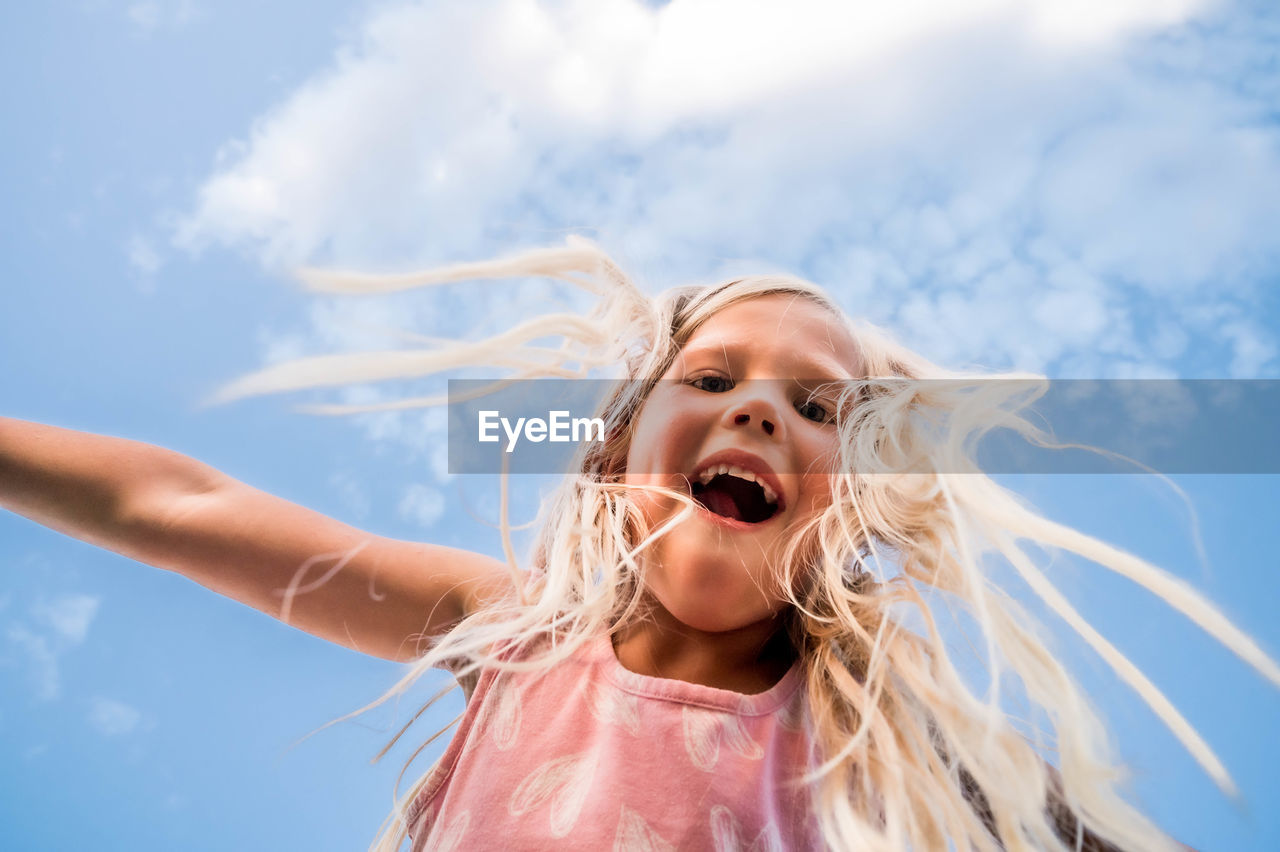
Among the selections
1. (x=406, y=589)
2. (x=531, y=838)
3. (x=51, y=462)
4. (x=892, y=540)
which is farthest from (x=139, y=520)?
(x=892, y=540)

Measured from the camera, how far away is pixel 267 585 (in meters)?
1.25

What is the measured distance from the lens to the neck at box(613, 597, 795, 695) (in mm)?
1276

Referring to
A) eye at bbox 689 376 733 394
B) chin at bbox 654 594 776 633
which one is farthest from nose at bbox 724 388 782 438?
chin at bbox 654 594 776 633

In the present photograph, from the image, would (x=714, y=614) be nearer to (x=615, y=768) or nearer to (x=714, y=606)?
(x=714, y=606)

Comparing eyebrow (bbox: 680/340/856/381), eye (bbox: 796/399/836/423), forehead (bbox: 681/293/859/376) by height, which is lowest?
eye (bbox: 796/399/836/423)

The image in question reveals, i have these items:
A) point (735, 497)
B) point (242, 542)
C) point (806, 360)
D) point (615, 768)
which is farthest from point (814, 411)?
point (242, 542)

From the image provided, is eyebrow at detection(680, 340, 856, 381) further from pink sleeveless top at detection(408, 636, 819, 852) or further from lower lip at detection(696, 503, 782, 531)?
pink sleeveless top at detection(408, 636, 819, 852)

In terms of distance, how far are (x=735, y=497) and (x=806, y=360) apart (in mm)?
270

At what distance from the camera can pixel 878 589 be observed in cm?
138

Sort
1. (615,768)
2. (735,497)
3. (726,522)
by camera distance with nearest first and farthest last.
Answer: (615,768) → (726,522) → (735,497)

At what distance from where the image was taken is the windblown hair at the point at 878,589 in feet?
3.52

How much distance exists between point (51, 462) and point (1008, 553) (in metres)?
1.45

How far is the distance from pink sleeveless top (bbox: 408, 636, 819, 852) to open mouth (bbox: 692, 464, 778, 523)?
10.8 inches

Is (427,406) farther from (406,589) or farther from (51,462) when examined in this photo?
(51,462)
